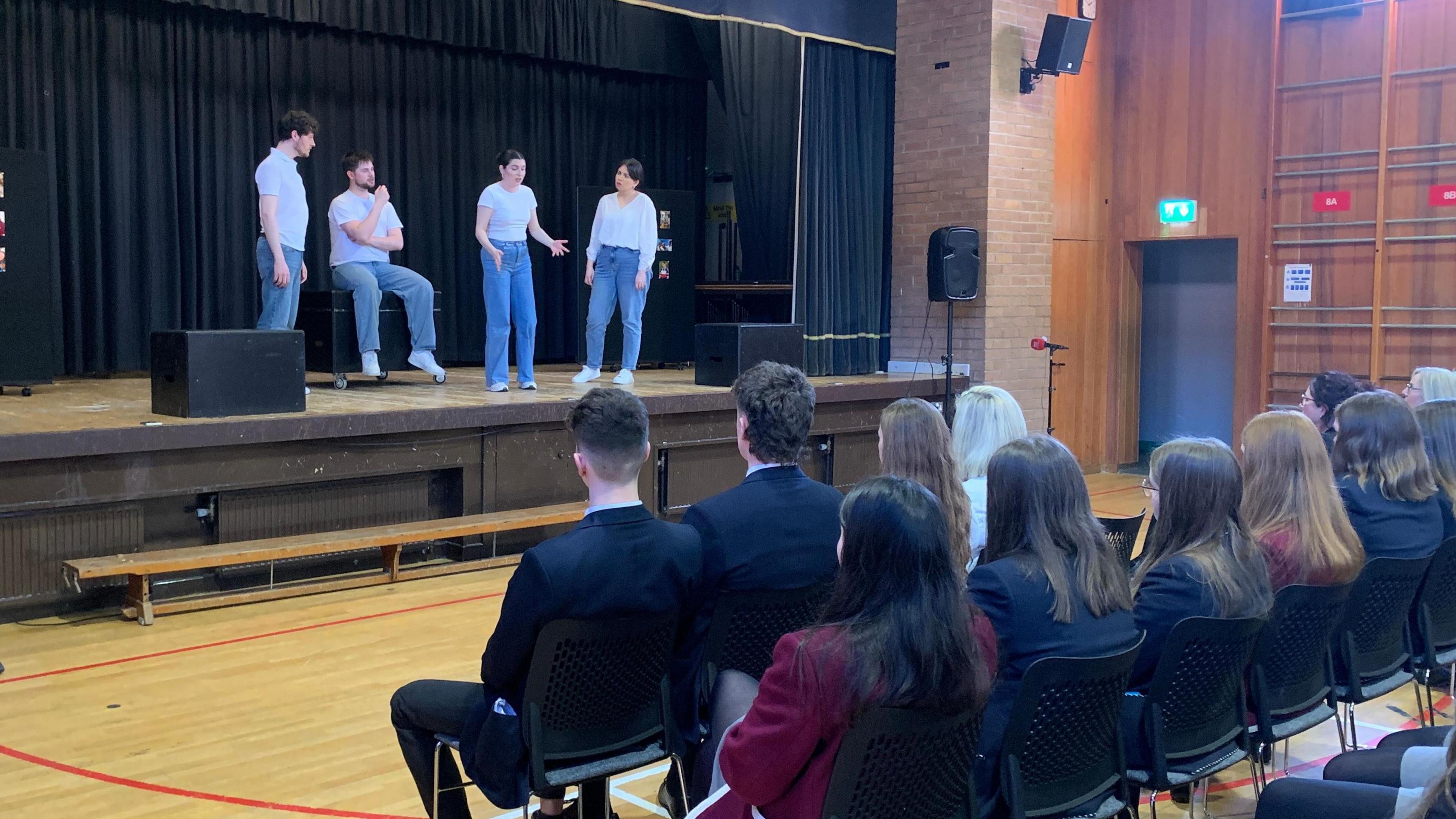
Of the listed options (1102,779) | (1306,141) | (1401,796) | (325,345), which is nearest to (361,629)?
(325,345)

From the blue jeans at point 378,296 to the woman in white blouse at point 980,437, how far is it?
14.8 ft

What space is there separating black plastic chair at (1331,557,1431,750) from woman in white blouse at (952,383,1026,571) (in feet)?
2.92

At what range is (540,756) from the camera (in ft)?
8.05

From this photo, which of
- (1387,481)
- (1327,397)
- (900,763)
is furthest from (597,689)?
(1327,397)

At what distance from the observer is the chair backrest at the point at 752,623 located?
273 cm

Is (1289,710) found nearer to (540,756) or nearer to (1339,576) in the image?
(1339,576)

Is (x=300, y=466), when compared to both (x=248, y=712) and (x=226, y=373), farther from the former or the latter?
(x=248, y=712)

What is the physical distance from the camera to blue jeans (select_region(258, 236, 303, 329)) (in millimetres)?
6543

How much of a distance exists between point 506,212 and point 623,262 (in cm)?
91

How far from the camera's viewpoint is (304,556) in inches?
224

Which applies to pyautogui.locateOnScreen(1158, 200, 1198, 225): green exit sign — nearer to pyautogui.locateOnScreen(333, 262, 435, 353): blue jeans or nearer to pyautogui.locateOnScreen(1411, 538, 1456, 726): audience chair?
pyautogui.locateOnScreen(333, 262, 435, 353): blue jeans

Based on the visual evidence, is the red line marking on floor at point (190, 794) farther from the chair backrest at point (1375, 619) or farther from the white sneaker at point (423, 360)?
the white sneaker at point (423, 360)

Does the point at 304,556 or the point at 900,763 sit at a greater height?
the point at 900,763

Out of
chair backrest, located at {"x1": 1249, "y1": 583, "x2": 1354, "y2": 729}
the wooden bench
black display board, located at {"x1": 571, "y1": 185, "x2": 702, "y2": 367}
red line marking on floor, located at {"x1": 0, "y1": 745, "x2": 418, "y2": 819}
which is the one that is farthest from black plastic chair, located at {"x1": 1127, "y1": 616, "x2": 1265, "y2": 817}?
black display board, located at {"x1": 571, "y1": 185, "x2": 702, "y2": 367}
